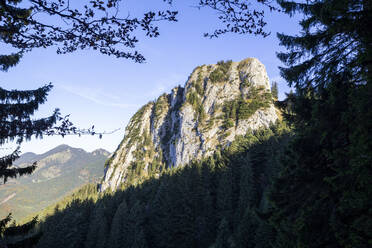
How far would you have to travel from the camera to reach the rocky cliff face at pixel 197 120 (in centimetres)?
7681

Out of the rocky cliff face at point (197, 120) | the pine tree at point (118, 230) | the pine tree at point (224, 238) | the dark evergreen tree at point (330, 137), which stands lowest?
the pine tree at point (118, 230)

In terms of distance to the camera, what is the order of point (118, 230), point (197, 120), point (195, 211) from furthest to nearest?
1. point (197, 120)
2. point (118, 230)
3. point (195, 211)

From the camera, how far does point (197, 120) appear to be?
90000 mm

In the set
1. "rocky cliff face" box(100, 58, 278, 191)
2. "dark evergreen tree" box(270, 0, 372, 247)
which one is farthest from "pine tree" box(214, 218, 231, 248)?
"rocky cliff face" box(100, 58, 278, 191)

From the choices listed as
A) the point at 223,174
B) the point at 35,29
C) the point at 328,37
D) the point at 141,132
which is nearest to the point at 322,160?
the point at 328,37

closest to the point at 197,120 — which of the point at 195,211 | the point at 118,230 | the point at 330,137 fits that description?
the point at 195,211

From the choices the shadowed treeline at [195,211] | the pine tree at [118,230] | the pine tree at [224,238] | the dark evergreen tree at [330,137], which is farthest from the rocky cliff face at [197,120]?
the dark evergreen tree at [330,137]

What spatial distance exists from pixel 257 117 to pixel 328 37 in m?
68.7

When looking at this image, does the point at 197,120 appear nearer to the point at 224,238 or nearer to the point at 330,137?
the point at 224,238

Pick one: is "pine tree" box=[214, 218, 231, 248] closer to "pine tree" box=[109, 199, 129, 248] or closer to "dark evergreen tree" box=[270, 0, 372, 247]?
"dark evergreen tree" box=[270, 0, 372, 247]

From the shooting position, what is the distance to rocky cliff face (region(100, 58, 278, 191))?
76812mm

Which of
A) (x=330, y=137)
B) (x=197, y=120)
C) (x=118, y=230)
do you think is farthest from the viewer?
(x=197, y=120)

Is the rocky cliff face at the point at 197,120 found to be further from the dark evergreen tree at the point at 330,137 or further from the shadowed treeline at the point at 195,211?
the dark evergreen tree at the point at 330,137

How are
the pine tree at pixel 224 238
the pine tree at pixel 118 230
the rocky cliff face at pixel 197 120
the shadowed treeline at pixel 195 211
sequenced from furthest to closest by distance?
1. the rocky cliff face at pixel 197 120
2. the pine tree at pixel 118 230
3. the shadowed treeline at pixel 195 211
4. the pine tree at pixel 224 238
